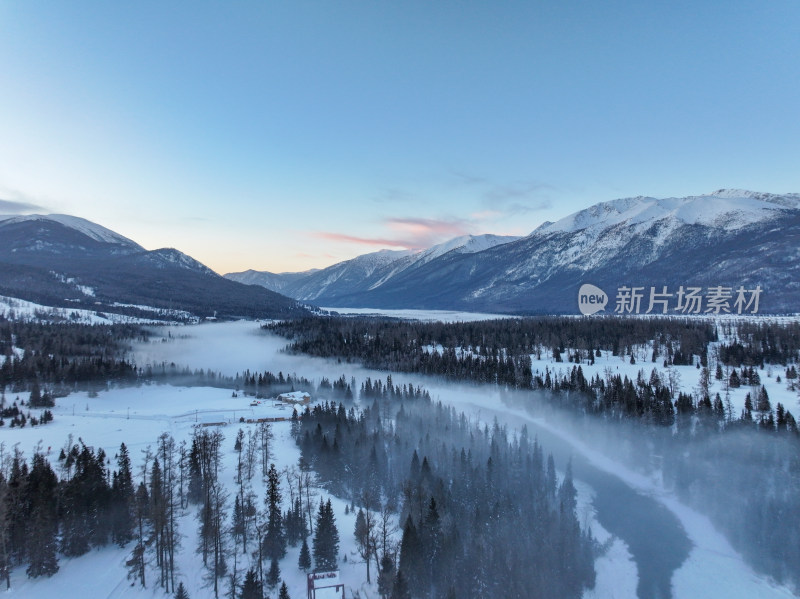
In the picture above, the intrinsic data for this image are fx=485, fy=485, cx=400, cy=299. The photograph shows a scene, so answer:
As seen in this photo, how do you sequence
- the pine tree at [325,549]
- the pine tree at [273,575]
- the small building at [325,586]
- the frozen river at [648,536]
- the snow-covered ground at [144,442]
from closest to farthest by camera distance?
the small building at [325,586] < the snow-covered ground at [144,442] < the pine tree at [273,575] < the pine tree at [325,549] < the frozen river at [648,536]

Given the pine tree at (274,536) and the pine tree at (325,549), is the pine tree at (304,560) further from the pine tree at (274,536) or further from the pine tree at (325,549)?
the pine tree at (274,536)

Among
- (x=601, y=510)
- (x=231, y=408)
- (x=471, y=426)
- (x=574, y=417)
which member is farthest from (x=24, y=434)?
(x=574, y=417)

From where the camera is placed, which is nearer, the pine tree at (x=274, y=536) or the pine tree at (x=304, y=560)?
the pine tree at (x=304, y=560)

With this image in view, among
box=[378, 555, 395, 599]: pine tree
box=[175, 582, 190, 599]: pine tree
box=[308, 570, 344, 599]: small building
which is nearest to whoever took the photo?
box=[175, 582, 190, 599]: pine tree

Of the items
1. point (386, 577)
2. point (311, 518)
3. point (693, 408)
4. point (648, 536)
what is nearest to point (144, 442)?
point (311, 518)

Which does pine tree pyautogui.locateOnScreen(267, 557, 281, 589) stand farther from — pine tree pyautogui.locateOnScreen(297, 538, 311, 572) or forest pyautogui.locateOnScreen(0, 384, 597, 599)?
pine tree pyautogui.locateOnScreen(297, 538, 311, 572)

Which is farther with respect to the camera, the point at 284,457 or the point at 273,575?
the point at 284,457

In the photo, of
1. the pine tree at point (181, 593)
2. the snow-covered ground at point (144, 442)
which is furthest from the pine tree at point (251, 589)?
the pine tree at point (181, 593)

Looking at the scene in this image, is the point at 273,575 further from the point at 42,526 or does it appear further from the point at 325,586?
the point at 42,526

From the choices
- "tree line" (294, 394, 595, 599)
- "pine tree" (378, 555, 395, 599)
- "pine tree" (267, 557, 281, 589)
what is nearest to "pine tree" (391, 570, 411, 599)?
"tree line" (294, 394, 595, 599)

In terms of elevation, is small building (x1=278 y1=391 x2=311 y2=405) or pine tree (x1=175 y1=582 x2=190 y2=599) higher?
small building (x1=278 y1=391 x2=311 y2=405)
